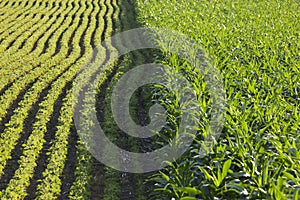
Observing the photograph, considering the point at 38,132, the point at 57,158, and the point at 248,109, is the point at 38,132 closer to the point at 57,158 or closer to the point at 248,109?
the point at 57,158

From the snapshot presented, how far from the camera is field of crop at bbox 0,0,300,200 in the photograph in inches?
167

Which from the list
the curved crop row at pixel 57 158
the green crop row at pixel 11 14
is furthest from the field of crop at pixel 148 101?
the green crop row at pixel 11 14

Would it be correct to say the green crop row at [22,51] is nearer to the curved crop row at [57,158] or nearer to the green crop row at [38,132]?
the green crop row at [38,132]

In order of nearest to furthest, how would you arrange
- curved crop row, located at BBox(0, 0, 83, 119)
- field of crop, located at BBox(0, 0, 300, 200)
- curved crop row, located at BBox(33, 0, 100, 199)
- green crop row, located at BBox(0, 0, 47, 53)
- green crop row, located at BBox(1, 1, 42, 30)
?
field of crop, located at BBox(0, 0, 300, 200) → curved crop row, located at BBox(33, 0, 100, 199) → curved crop row, located at BBox(0, 0, 83, 119) → green crop row, located at BBox(0, 0, 47, 53) → green crop row, located at BBox(1, 1, 42, 30)

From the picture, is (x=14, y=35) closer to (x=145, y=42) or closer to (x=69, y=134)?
(x=145, y=42)

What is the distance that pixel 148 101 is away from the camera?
8094 millimetres

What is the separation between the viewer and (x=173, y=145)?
213 inches

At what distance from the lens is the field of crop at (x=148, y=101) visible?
4.24 metres

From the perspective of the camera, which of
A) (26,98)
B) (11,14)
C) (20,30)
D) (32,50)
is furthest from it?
(11,14)

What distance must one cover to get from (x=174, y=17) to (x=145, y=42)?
1.14m

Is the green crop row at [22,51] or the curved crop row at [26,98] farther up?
the green crop row at [22,51]

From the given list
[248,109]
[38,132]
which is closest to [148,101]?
[38,132]

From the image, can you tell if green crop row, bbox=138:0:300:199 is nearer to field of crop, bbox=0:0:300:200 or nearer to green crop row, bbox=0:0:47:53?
field of crop, bbox=0:0:300:200

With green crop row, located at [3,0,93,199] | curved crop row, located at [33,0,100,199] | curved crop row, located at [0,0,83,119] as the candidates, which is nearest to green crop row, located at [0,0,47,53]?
curved crop row, located at [0,0,83,119]
